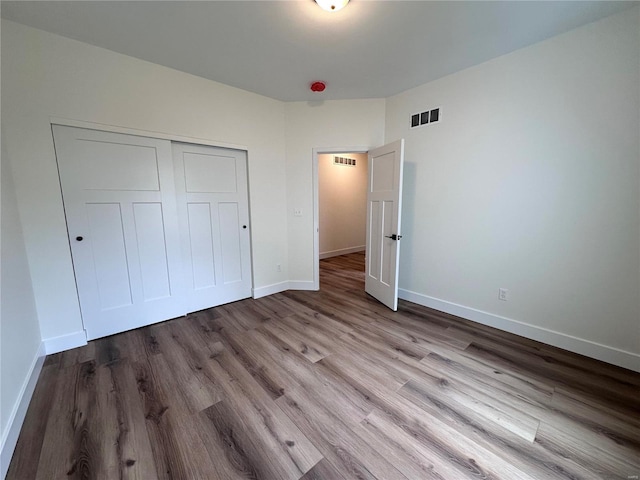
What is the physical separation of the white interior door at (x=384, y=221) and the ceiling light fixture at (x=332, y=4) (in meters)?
1.31

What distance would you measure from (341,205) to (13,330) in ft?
17.2

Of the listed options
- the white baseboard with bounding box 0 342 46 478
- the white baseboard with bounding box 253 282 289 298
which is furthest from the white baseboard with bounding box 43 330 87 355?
the white baseboard with bounding box 253 282 289 298

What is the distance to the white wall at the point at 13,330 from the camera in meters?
1.31

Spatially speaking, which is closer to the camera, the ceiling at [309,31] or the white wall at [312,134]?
the ceiling at [309,31]

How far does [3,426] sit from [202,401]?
925 millimetres

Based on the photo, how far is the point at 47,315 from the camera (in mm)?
2047

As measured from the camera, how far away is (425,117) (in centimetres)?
283

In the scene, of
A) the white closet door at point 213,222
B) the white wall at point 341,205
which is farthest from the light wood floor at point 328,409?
the white wall at point 341,205

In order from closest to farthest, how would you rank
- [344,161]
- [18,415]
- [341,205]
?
[18,415], [344,161], [341,205]

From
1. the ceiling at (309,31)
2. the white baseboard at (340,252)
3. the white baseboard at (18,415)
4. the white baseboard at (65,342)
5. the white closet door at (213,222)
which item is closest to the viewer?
the white baseboard at (18,415)

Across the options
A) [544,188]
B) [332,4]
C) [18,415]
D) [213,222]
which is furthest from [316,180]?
[18,415]

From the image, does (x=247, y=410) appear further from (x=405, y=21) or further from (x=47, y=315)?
(x=405, y=21)

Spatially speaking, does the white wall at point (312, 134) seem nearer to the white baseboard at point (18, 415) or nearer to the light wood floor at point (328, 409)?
the light wood floor at point (328, 409)

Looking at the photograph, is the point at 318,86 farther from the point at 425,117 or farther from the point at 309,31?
the point at 425,117
